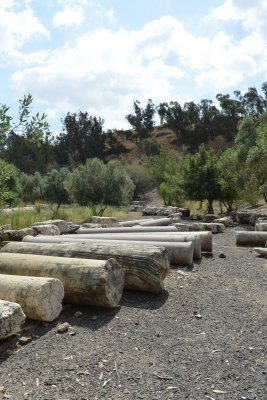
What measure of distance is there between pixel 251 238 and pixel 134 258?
6.20 metres

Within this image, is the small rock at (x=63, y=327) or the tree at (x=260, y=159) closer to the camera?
the small rock at (x=63, y=327)

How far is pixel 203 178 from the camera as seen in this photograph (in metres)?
22.9

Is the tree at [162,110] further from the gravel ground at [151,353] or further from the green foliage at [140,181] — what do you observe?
the gravel ground at [151,353]

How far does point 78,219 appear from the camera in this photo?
17141 mm

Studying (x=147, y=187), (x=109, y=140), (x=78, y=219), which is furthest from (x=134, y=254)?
(x=109, y=140)

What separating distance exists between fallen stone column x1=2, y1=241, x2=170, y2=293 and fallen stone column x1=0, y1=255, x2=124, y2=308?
330 mm

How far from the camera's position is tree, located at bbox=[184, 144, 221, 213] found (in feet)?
73.9

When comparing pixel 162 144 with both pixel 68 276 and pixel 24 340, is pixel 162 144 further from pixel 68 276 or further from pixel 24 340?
pixel 24 340

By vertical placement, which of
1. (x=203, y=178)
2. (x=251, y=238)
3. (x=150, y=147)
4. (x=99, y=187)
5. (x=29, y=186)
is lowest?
(x=251, y=238)

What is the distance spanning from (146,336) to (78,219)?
13.0 meters

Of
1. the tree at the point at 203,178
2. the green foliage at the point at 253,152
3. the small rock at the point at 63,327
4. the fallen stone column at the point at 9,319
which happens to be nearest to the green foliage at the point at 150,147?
the tree at the point at 203,178

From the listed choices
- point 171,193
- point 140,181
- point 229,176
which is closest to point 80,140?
point 140,181

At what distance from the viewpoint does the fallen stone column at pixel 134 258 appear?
5.57 m

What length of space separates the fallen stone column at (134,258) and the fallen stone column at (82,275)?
330 mm
